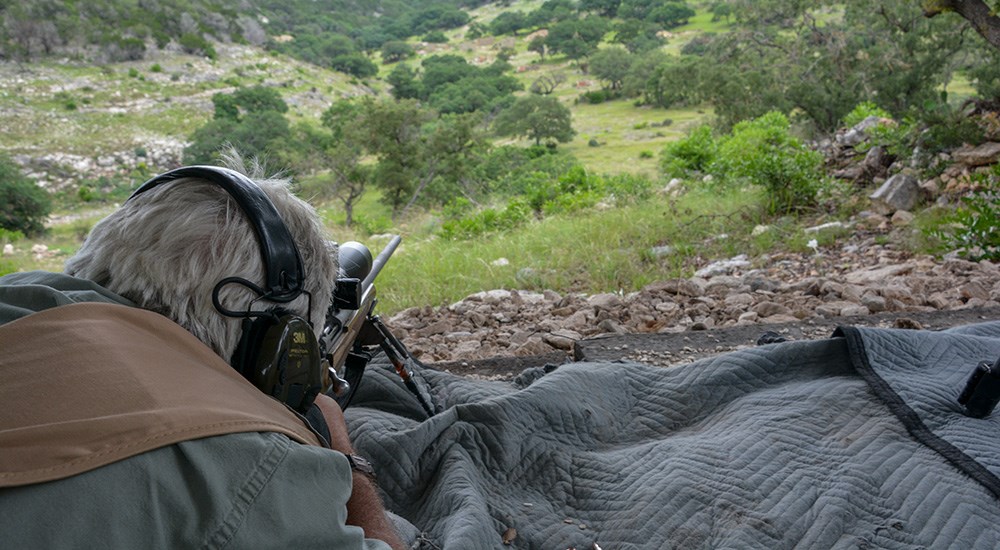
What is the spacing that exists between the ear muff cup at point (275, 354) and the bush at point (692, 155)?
29.3 ft

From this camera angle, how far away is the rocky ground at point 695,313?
9.31 ft

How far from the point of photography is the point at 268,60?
21.5 meters

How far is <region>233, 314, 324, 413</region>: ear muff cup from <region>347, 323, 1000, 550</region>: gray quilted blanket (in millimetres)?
579

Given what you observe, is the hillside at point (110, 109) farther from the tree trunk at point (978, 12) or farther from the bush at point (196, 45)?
the tree trunk at point (978, 12)

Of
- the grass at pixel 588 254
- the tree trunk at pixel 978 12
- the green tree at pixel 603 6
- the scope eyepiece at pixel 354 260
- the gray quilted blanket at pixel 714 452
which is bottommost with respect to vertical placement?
the grass at pixel 588 254

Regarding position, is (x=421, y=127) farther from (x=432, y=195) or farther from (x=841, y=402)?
(x=841, y=402)

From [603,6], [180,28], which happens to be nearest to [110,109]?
[180,28]

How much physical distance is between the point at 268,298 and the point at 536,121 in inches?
1292

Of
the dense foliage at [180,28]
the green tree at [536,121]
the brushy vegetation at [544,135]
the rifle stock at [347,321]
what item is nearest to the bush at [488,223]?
the brushy vegetation at [544,135]

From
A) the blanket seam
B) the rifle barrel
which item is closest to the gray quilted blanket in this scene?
the blanket seam

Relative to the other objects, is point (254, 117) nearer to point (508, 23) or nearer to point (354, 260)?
point (354, 260)

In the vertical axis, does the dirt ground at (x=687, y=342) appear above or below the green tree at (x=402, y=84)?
above

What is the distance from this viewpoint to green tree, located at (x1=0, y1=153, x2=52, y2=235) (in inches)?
268

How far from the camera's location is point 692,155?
996 cm
